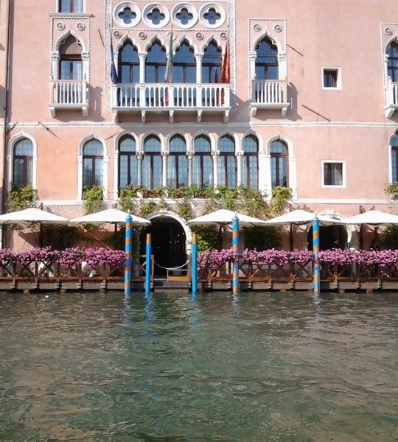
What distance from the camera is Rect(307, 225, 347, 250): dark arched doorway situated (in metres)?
19.2

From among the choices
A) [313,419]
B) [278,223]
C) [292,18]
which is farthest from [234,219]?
[313,419]

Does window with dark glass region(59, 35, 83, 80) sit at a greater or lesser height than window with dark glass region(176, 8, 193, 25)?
lesser

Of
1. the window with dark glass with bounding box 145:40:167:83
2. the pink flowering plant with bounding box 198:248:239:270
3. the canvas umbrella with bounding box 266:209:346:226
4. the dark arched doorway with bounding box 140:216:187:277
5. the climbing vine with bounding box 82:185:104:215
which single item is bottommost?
the pink flowering plant with bounding box 198:248:239:270

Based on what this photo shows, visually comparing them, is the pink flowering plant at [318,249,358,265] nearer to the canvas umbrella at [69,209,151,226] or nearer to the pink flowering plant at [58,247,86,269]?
the canvas umbrella at [69,209,151,226]

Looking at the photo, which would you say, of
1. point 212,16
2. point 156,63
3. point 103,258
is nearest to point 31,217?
point 103,258

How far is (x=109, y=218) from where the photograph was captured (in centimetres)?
1619

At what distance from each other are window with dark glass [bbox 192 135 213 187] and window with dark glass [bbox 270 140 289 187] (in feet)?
6.98

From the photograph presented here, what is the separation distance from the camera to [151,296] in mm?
14719

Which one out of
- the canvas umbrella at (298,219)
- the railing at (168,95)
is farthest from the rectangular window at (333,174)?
the railing at (168,95)

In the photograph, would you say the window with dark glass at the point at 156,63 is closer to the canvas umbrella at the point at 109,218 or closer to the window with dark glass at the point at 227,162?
the window with dark glass at the point at 227,162

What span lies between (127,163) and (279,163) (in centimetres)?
520

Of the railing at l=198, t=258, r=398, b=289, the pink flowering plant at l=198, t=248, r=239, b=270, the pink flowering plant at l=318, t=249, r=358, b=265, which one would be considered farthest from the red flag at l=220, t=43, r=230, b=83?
the pink flowering plant at l=318, t=249, r=358, b=265

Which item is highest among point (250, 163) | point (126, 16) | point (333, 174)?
point (126, 16)

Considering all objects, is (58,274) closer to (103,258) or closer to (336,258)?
(103,258)
